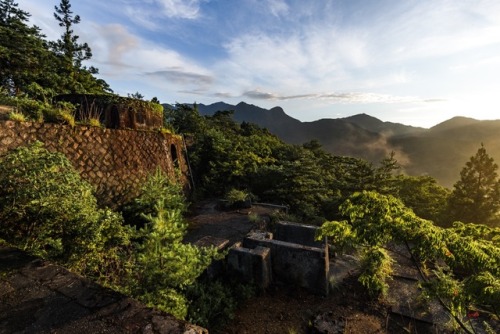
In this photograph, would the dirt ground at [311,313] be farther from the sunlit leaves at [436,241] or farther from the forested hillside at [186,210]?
the sunlit leaves at [436,241]

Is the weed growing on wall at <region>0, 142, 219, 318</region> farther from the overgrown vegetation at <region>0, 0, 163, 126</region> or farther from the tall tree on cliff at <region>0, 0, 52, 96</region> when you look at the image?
the tall tree on cliff at <region>0, 0, 52, 96</region>

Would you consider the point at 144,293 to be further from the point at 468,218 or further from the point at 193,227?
the point at 468,218

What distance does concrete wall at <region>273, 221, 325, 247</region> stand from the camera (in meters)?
7.41

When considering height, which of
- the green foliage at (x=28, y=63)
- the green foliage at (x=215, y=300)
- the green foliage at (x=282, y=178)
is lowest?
the green foliage at (x=215, y=300)

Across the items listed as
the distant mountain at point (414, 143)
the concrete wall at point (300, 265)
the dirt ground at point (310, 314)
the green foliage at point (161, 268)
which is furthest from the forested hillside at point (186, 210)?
the distant mountain at point (414, 143)

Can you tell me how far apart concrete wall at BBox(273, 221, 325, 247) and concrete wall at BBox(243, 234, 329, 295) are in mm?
1423

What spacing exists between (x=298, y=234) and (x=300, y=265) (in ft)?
5.57

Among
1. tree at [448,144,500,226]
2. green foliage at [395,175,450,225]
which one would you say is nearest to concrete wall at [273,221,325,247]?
green foliage at [395,175,450,225]

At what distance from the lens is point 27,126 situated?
20.1ft

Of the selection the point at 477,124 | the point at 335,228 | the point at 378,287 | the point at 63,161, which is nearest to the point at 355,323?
the point at 378,287

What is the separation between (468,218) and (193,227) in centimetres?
1390

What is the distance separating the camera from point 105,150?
8141 millimetres

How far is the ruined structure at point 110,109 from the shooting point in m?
8.84

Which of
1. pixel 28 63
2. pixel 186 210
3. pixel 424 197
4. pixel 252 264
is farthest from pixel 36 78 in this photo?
pixel 424 197
